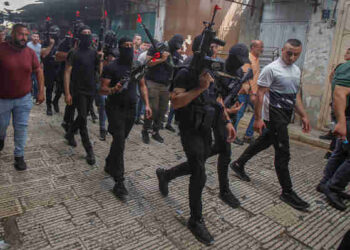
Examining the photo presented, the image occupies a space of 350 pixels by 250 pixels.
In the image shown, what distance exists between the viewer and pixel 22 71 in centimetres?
381

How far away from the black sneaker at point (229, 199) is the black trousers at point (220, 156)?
54 millimetres

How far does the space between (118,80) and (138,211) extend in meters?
1.64

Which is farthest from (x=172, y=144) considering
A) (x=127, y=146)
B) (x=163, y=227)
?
(x=163, y=227)

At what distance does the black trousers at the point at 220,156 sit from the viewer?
10.7 feet

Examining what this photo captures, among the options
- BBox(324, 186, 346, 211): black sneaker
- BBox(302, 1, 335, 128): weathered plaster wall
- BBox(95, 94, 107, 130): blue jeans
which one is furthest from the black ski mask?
BBox(302, 1, 335, 128): weathered plaster wall

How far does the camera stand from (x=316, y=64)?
8422 millimetres

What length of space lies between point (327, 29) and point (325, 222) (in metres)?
6.60

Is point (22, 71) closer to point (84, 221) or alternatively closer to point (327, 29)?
point (84, 221)

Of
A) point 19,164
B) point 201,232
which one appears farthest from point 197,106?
point 19,164

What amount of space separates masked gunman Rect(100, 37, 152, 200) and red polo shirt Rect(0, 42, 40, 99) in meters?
1.10

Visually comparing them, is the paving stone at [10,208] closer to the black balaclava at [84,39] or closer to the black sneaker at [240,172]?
the black balaclava at [84,39]

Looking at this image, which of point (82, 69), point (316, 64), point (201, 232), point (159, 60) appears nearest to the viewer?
point (201, 232)

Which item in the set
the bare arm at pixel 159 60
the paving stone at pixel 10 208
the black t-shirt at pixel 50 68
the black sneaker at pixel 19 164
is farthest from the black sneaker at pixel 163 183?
the black t-shirt at pixel 50 68

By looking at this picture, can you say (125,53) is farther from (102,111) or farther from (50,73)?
(50,73)
